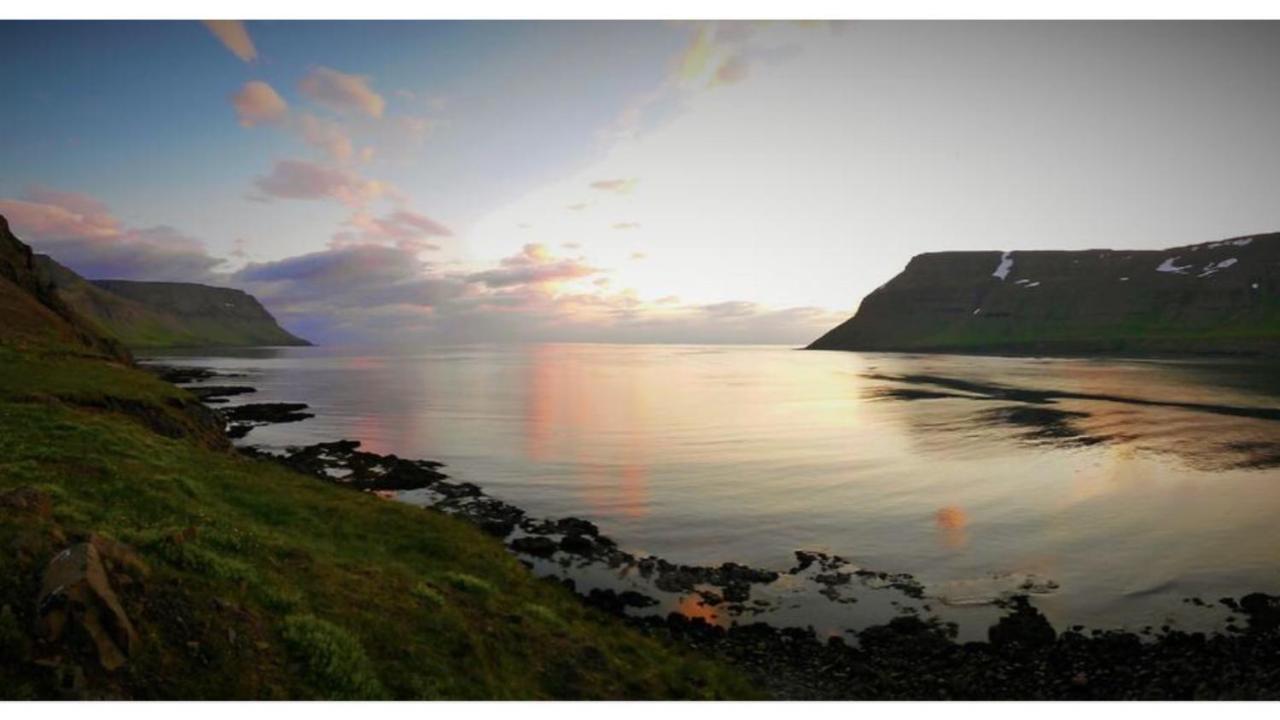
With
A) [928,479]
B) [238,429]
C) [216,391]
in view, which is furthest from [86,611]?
[216,391]

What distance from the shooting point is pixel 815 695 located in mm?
15328

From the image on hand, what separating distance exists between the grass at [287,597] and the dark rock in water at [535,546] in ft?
5.30

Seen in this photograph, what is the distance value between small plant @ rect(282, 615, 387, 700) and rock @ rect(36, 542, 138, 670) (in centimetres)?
243

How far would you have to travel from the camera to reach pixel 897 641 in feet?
59.6

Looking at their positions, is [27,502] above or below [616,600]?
above

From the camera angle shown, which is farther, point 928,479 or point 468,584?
point 928,479

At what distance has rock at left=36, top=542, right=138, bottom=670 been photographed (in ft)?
30.6

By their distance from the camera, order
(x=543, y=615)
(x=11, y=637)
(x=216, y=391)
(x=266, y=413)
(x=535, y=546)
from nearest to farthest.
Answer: (x=11, y=637), (x=543, y=615), (x=535, y=546), (x=266, y=413), (x=216, y=391)

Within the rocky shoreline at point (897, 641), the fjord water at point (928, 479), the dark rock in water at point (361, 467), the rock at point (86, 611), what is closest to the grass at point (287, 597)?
the rock at point (86, 611)

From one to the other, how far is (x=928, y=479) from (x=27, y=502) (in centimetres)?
4150

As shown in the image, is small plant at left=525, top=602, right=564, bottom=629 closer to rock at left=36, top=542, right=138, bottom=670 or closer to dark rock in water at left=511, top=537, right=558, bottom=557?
dark rock in water at left=511, top=537, right=558, bottom=557

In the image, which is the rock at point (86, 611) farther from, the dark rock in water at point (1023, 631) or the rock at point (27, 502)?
the dark rock in water at point (1023, 631)

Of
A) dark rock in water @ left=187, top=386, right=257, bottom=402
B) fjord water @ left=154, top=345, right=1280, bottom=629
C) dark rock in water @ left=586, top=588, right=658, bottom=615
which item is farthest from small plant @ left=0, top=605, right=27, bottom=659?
dark rock in water @ left=187, top=386, right=257, bottom=402

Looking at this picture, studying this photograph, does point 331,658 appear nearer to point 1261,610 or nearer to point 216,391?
point 1261,610
